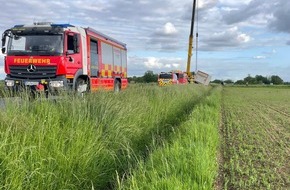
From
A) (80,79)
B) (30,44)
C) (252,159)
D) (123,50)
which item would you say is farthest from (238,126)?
(123,50)

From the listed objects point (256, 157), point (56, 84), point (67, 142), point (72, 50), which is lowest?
point (256, 157)

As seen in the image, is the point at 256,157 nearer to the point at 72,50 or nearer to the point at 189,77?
the point at 72,50

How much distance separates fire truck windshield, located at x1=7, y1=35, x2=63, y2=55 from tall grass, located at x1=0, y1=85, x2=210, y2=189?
6.87 m

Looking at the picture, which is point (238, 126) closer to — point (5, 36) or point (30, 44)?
point (30, 44)

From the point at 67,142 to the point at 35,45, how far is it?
33.5 ft

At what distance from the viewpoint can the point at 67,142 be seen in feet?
21.3

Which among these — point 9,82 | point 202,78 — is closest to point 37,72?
point 9,82

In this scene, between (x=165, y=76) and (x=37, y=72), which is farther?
(x=165, y=76)

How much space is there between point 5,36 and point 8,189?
12891 millimetres

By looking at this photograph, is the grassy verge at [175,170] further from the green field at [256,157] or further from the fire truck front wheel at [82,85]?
the fire truck front wheel at [82,85]

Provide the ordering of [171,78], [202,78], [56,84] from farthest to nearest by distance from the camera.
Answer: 1. [202,78]
2. [171,78]
3. [56,84]

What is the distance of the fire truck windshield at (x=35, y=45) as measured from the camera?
615 inches

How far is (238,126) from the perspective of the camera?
1350 cm

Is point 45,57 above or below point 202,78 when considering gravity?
above
